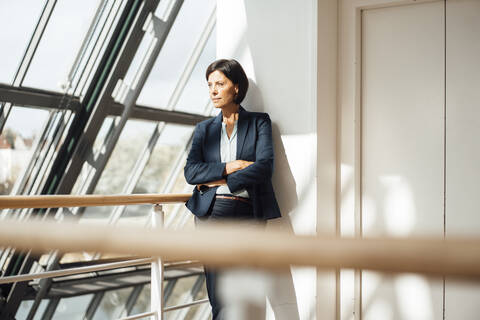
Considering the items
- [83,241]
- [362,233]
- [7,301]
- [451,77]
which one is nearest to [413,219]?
[362,233]

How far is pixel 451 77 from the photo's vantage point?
299 cm

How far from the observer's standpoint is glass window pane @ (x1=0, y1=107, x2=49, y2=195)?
4.71m

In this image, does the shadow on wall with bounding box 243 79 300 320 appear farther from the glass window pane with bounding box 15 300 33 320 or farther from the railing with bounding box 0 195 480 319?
the glass window pane with bounding box 15 300 33 320

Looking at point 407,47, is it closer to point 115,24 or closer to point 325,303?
point 325,303

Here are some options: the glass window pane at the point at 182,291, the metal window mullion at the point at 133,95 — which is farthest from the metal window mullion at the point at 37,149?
the glass window pane at the point at 182,291

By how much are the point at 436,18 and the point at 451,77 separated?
0.32 metres

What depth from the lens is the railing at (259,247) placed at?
340 millimetres

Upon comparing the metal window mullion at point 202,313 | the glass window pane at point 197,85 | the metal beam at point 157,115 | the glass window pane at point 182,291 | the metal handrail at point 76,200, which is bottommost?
the metal window mullion at point 202,313

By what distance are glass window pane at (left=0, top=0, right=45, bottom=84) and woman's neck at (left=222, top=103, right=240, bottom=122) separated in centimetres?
227

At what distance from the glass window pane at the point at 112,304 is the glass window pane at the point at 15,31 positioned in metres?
3.10

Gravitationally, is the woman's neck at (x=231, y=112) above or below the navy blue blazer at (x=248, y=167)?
above

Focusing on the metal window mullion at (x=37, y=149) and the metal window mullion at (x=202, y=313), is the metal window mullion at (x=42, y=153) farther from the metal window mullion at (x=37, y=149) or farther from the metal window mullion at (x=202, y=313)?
the metal window mullion at (x=202, y=313)

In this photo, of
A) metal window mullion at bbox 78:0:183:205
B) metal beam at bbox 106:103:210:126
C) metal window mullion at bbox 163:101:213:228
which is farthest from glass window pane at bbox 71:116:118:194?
metal window mullion at bbox 163:101:213:228

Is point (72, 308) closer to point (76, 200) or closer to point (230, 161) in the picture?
point (230, 161)
